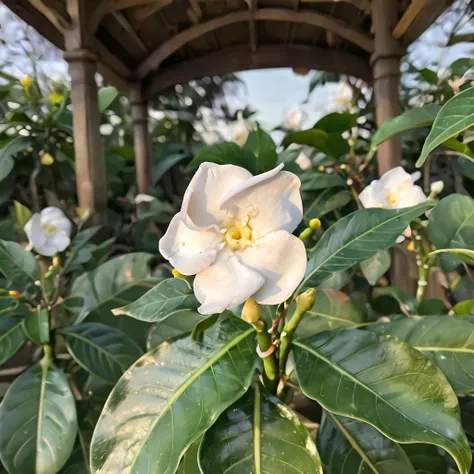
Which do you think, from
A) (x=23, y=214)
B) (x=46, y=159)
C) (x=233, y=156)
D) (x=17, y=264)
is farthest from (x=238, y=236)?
(x=46, y=159)

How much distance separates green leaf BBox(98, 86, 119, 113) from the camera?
3.86ft

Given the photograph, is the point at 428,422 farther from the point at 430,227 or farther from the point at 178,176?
the point at 178,176

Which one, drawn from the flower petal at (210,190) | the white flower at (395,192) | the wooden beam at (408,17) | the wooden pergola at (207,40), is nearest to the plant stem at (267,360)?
the flower petal at (210,190)

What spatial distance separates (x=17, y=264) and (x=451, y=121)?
72 cm

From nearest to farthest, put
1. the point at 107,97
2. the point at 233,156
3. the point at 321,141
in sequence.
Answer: the point at 233,156 → the point at 321,141 → the point at 107,97

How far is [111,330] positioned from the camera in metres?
0.70

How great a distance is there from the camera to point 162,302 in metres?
0.53

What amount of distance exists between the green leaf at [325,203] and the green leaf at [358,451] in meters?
0.48

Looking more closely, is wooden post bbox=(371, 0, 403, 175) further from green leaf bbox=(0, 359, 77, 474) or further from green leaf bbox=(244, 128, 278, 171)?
green leaf bbox=(0, 359, 77, 474)

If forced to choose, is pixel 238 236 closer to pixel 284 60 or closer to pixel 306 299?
pixel 306 299

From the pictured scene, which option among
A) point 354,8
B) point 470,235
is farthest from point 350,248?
point 354,8

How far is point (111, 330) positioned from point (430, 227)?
548mm

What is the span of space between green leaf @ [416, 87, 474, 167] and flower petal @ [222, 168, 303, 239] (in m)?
0.16

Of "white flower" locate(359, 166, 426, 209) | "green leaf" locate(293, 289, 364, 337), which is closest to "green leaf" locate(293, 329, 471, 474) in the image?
"green leaf" locate(293, 289, 364, 337)
